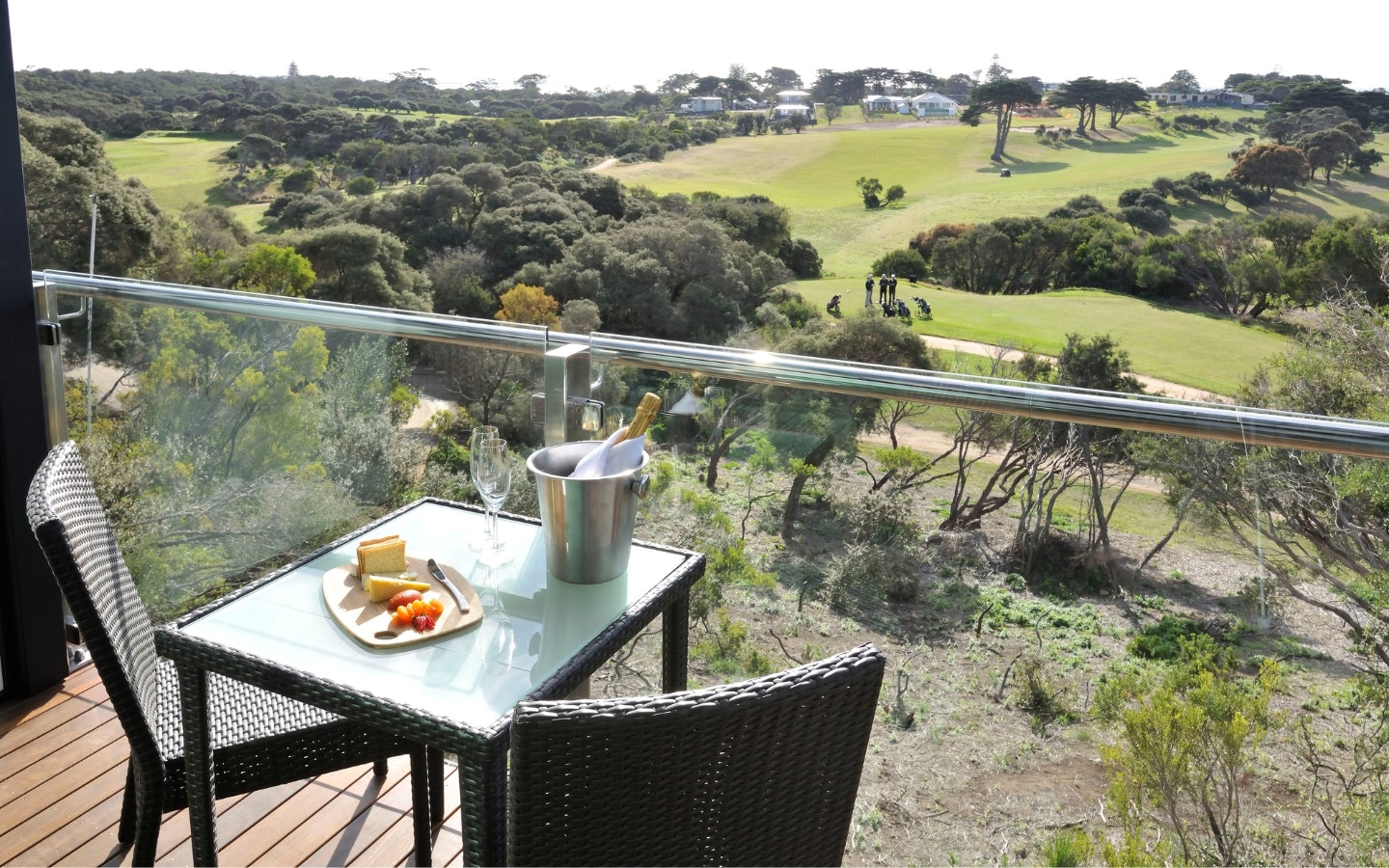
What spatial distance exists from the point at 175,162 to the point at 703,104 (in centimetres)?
1075

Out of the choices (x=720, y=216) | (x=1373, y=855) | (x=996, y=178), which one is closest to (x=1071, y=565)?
(x=1373, y=855)

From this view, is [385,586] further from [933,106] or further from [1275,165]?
[933,106]

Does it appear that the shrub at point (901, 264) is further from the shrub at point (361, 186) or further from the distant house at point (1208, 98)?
the shrub at point (361, 186)

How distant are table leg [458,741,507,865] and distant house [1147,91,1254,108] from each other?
1980 cm

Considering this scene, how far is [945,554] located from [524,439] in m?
0.94

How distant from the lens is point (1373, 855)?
1.56m

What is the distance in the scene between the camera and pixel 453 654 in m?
1.33

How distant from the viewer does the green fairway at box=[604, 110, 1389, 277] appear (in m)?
21.6

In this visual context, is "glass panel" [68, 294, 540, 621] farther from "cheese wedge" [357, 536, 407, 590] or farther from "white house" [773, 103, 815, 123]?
"white house" [773, 103, 815, 123]

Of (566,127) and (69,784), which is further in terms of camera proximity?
(566,127)

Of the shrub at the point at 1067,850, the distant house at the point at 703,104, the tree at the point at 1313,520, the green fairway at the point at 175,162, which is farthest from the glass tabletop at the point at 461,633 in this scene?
the distant house at the point at 703,104

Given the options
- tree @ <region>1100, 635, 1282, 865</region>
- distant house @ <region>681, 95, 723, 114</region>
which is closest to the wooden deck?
tree @ <region>1100, 635, 1282, 865</region>

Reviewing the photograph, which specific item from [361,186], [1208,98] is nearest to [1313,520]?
[1208,98]

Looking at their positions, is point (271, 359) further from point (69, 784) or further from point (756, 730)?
point (756, 730)
